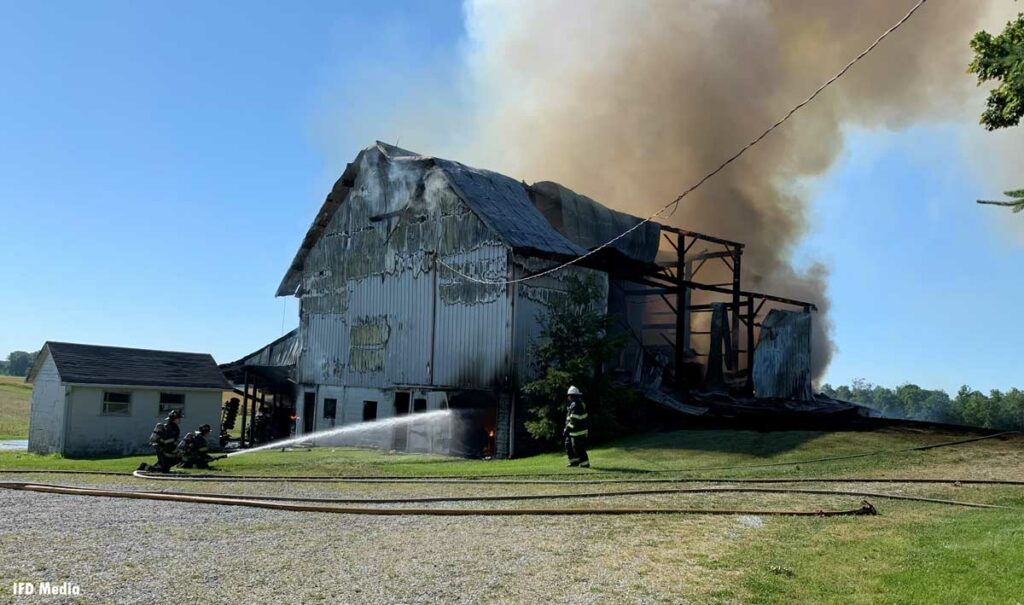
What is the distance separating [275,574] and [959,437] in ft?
50.5

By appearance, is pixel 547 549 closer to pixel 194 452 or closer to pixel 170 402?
pixel 194 452

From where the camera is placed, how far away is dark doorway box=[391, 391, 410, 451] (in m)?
23.9

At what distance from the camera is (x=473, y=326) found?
2288cm

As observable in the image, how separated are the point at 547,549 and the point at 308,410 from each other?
890 inches

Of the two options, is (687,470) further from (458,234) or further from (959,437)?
(458,234)

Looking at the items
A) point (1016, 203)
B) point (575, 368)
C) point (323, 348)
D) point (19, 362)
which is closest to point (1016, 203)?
point (1016, 203)

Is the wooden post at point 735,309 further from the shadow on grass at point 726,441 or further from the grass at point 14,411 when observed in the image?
the grass at point 14,411

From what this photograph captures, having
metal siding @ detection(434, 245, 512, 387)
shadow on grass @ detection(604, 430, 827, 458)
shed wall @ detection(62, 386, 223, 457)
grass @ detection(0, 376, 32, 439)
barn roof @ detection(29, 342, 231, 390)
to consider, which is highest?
metal siding @ detection(434, 245, 512, 387)

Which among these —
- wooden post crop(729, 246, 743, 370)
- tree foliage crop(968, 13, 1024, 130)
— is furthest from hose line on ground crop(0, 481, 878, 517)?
wooden post crop(729, 246, 743, 370)

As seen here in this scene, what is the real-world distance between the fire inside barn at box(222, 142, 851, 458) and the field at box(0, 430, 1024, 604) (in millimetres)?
8668

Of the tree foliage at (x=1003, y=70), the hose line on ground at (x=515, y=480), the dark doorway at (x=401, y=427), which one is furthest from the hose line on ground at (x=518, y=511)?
the dark doorway at (x=401, y=427)

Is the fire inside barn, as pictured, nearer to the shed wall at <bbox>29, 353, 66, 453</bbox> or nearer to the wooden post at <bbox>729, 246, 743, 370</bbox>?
the wooden post at <bbox>729, 246, 743, 370</bbox>

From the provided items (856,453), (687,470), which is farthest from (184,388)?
(856,453)

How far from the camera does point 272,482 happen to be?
1487 centimetres
